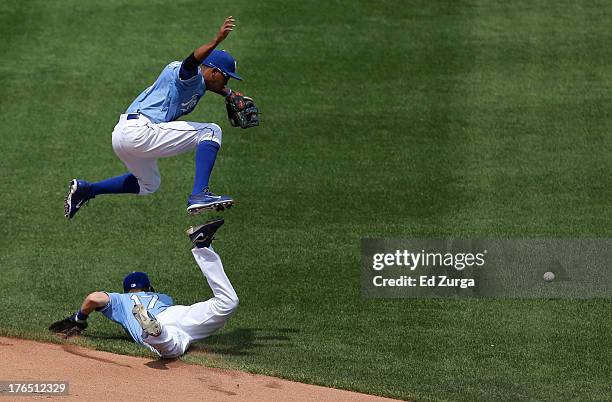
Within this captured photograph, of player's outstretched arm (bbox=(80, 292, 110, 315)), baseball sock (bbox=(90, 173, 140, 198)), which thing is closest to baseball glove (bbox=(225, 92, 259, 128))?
baseball sock (bbox=(90, 173, 140, 198))

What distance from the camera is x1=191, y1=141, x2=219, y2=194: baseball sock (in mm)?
10930

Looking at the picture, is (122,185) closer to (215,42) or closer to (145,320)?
(145,320)

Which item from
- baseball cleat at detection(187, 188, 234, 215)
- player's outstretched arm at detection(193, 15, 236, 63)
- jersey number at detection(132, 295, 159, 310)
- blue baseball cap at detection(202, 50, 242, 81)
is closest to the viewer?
player's outstretched arm at detection(193, 15, 236, 63)

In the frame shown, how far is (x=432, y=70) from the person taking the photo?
58.0 ft

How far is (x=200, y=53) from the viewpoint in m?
10.6

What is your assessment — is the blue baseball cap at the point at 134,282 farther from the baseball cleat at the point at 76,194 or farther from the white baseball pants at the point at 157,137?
the white baseball pants at the point at 157,137

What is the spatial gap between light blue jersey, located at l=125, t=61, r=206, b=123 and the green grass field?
2.22m

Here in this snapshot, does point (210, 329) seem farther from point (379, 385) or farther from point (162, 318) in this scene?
point (379, 385)

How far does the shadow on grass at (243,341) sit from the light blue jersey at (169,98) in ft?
7.32

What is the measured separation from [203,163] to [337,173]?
4726 mm

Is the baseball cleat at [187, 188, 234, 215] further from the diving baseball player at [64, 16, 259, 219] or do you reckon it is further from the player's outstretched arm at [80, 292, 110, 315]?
the player's outstretched arm at [80, 292, 110, 315]

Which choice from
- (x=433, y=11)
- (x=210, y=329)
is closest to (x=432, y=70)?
(x=433, y=11)

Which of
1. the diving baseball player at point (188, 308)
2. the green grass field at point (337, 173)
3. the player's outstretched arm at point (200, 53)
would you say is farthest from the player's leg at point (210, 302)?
the player's outstretched arm at point (200, 53)

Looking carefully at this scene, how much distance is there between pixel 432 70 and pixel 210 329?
7475mm
